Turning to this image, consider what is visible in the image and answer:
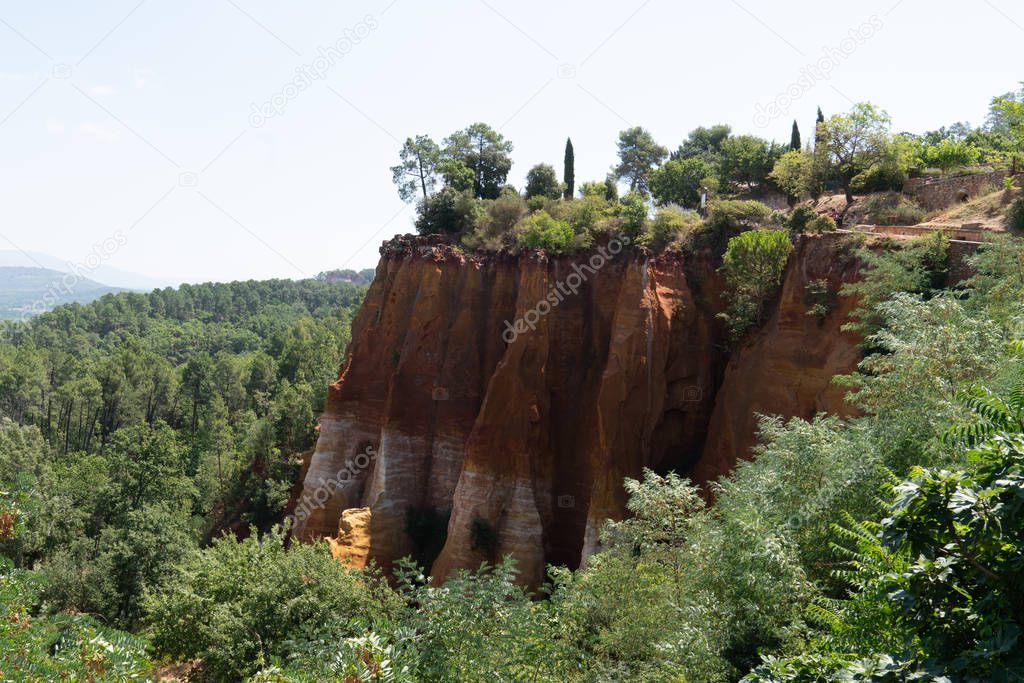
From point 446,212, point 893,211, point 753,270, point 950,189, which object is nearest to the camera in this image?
point 753,270

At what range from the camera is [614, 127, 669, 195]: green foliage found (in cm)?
5484

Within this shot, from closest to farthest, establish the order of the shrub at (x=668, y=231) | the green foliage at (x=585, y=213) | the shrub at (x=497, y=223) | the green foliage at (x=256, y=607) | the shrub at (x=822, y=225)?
the green foliage at (x=256, y=607) → the shrub at (x=822, y=225) → the shrub at (x=668, y=231) → the green foliage at (x=585, y=213) → the shrub at (x=497, y=223)

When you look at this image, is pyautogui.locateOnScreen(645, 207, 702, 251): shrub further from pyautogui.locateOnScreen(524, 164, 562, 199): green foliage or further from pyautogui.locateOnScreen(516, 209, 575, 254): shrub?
pyautogui.locateOnScreen(524, 164, 562, 199): green foliage

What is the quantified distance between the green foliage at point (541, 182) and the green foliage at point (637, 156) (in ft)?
53.8

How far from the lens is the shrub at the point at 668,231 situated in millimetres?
26938

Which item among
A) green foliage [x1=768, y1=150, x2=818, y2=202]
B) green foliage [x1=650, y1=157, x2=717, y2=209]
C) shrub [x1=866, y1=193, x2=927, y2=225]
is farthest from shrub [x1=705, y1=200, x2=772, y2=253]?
green foliage [x1=650, y1=157, x2=717, y2=209]

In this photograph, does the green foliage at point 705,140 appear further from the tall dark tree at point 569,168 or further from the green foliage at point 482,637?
the green foliage at point 482,637

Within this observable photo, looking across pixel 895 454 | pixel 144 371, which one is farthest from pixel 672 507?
pixel 144 371

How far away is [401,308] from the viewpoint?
103 ft

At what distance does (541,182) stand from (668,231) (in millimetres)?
13920

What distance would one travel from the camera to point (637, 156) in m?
54.9

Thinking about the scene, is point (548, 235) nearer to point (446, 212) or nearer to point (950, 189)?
point (446, 212)

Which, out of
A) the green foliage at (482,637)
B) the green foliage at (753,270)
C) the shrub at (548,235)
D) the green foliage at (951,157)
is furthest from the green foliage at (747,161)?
the green foliage at (482,637)

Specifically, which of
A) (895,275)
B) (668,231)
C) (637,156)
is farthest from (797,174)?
(637,156)
